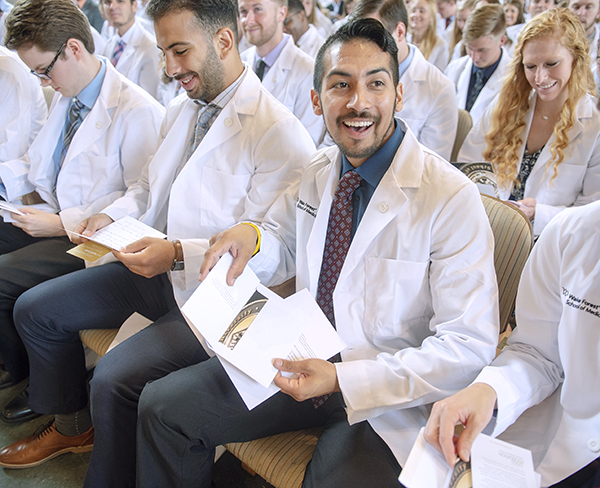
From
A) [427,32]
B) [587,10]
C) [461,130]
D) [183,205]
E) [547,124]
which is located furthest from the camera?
[427,32]

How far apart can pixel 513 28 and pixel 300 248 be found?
14.3 feet

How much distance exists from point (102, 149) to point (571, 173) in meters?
1.83

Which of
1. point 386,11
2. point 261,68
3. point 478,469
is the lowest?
point 478,469

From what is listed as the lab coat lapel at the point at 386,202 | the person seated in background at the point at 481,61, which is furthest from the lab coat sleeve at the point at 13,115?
the person seated in background at the point at 481,61

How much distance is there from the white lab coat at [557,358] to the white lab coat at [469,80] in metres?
1.87

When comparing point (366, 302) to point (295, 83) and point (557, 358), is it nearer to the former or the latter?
point (557, 358)

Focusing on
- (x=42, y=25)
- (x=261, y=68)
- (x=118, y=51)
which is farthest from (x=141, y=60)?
(x=42, y=25)

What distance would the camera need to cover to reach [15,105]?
202 centimetres

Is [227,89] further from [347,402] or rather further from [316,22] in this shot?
[316,22]

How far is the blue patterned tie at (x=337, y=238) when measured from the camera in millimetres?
1140

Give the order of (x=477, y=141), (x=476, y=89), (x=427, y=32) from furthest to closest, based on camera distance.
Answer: (x=427, y=32) → (x=476, y=89) → (x=477, y=141)

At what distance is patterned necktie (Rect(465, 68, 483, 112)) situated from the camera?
3.00 m

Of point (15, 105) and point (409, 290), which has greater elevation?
point (15, 105)

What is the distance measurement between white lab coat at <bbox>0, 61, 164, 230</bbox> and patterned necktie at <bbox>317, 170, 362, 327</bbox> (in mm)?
972
